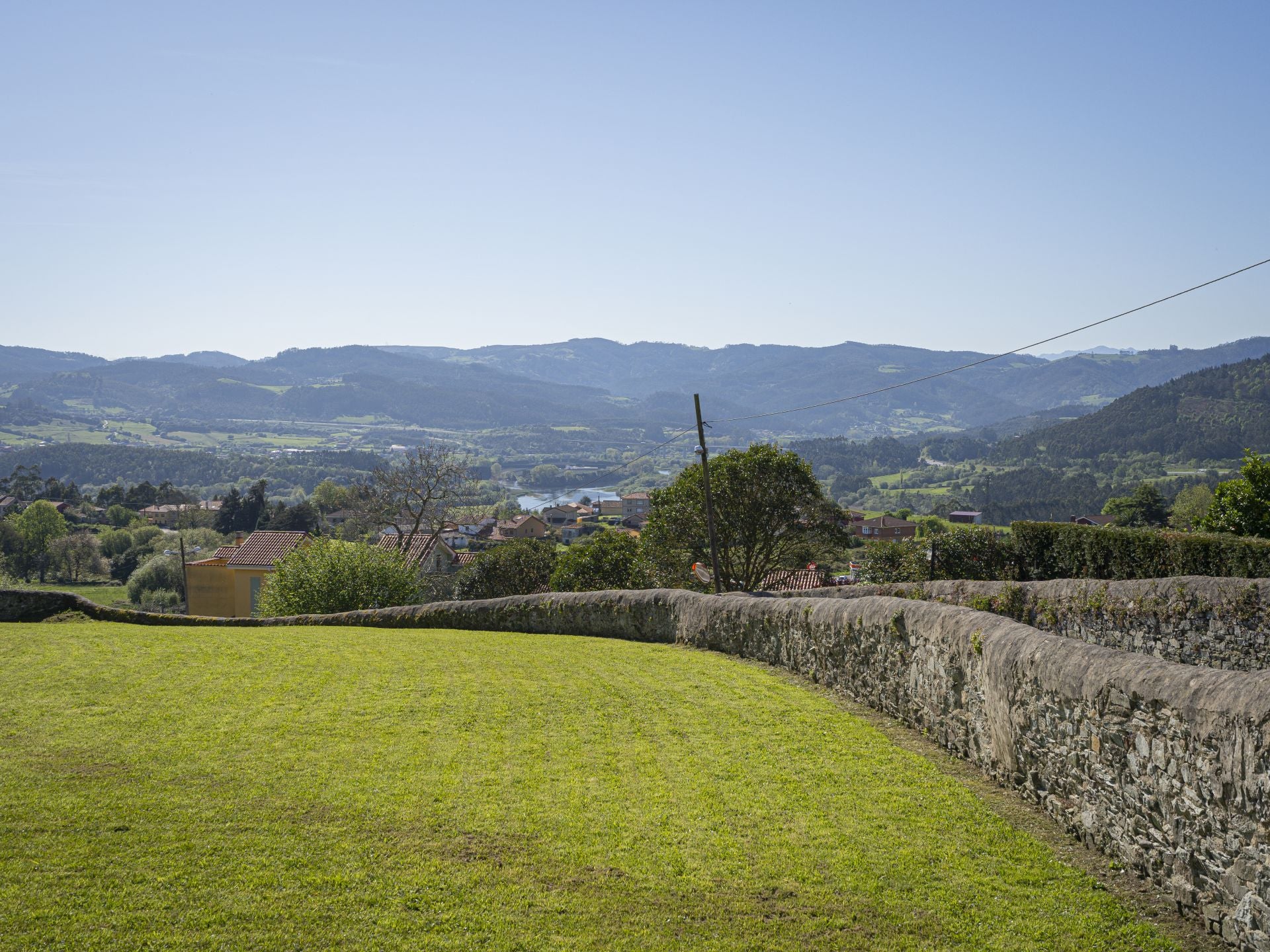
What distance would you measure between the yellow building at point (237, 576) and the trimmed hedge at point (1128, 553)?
3621 centimetres

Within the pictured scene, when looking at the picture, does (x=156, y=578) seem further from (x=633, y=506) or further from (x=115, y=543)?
(x=633, y=506)

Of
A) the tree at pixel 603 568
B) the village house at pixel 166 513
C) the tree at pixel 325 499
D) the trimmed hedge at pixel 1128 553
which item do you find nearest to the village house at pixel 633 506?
the tree at pixel 325 499

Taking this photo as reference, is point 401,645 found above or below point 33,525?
above

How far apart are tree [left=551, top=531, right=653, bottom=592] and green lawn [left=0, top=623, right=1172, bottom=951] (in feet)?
71.0

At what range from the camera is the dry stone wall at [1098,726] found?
5.84 meters

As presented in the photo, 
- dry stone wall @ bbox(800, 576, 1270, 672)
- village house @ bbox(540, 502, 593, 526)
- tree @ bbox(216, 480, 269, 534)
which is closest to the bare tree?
dry stone wall @ bbox(800, 576, 1270, 672)

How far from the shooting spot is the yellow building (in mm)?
50375

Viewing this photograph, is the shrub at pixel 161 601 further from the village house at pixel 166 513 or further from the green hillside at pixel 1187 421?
the green hillside at pixel 1187 421

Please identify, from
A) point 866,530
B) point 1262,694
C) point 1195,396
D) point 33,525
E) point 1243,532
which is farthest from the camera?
point 1195,396

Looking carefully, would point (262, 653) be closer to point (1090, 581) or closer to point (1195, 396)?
point (1090, 581)

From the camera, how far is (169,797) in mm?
7871

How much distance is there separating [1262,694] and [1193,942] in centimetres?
174

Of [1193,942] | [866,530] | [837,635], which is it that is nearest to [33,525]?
[866,530]

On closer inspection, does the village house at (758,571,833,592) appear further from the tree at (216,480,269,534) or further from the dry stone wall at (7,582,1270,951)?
the tree at (216,480,269,534)
